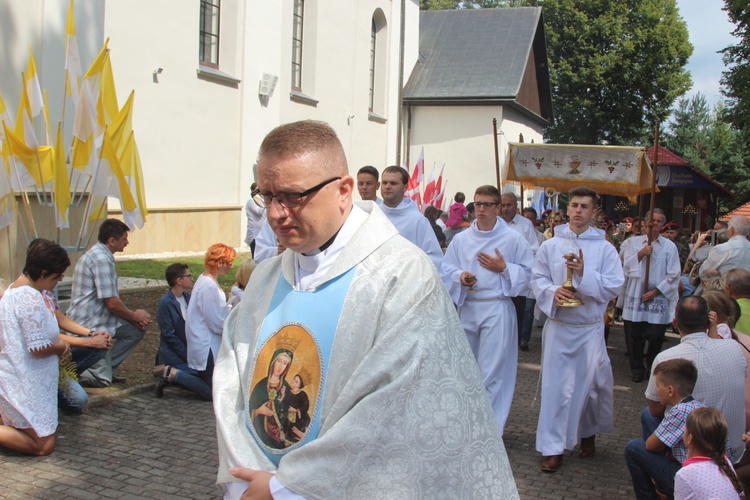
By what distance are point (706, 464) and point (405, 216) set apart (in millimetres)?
3878

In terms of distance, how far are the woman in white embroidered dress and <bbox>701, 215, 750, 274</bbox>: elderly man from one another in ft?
23.3

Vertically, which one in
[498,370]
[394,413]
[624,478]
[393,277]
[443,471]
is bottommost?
[624,478]

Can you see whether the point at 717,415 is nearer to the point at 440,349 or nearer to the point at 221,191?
the point at 440,349

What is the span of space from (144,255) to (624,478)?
42.2 feet

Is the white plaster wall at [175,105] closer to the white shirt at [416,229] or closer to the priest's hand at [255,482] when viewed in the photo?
the white shirt at [416,229]

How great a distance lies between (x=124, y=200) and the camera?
27.9 ft

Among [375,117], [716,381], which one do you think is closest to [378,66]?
[375,117]

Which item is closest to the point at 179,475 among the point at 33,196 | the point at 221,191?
the point at 33,196

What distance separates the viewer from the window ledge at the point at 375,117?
28514 millimetres

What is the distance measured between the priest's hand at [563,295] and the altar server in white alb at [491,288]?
1.72 ft

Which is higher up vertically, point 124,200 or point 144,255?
point 124,200

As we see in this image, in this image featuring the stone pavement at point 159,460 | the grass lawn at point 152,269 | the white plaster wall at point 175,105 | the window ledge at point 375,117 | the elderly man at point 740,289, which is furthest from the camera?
the window ledge at point 375,117

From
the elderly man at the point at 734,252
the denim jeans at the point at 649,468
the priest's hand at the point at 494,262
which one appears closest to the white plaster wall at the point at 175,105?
the priest's hand at the point at 494,262

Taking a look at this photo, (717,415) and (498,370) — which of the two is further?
(498,370)
